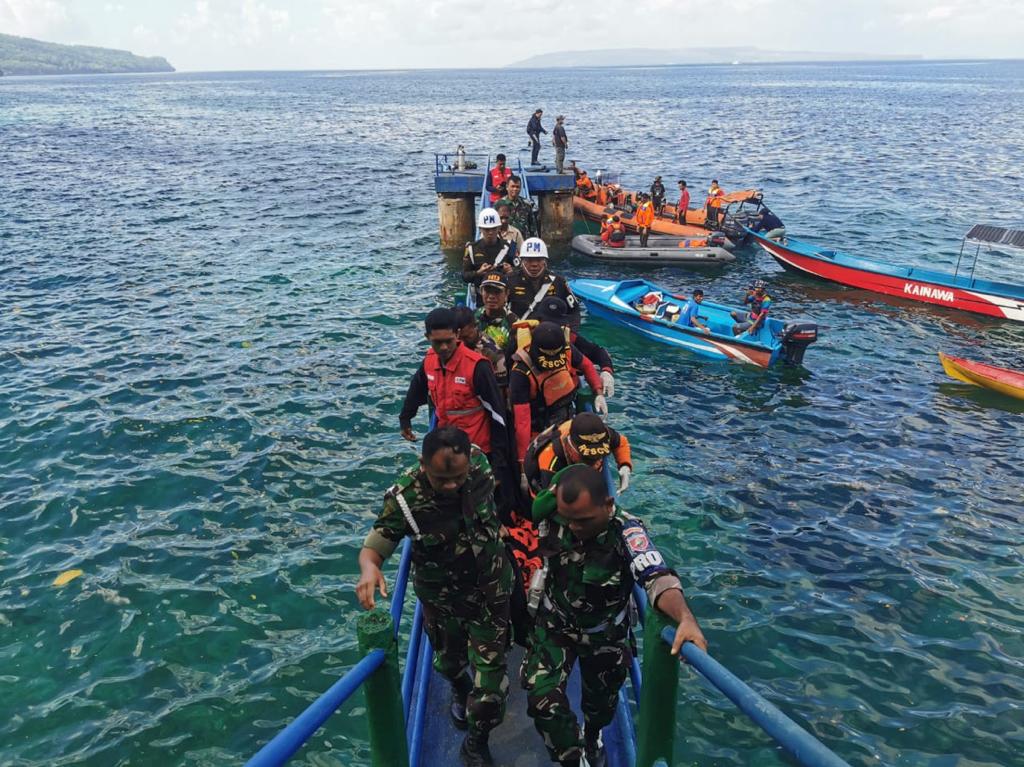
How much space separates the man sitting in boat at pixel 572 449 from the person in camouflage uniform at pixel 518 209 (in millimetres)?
14192

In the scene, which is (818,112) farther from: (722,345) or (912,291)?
(722,345)

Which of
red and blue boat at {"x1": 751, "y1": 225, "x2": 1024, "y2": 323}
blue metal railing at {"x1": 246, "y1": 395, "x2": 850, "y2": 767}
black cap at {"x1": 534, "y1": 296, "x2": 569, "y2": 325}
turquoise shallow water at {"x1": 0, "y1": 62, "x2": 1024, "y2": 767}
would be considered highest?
blue metal railing at {"x1": 246, "y1": 395, "x2": 850, "y2": 767}

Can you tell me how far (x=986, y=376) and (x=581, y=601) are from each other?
1555 cm

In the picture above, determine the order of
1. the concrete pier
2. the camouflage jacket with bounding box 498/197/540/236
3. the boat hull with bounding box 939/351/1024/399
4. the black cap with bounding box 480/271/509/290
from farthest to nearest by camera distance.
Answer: the concrete pier
the camouflage jacket with bounding box 498/197/540/236
the boat hull with bounding box 939/351/1024/399
the black cap with bounding box 480/271/509/290

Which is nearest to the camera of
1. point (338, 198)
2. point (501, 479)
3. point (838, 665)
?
point (501, 479)

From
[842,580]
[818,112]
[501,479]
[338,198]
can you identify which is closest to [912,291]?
[842,580]

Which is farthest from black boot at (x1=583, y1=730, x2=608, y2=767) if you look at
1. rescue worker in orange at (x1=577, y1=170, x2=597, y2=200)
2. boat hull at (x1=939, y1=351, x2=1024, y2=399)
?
rescue worker in orange at (x1=577, y1=170, x2=597, y2=200)

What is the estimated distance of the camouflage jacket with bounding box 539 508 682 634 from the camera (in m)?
3.90

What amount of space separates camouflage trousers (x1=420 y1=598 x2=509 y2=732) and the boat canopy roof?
20403 millimetres

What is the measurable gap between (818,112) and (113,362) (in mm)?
99085

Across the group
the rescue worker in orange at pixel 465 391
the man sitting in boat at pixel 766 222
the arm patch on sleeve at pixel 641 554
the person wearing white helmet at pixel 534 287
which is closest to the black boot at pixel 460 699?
the arm patch on sleeve at pixel 641 554

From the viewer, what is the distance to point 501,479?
21.0ft

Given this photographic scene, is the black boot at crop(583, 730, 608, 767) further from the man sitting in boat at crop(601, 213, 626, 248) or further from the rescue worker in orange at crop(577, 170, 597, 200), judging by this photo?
the rescue worker in orange at crop(577, 170, 597, 200)

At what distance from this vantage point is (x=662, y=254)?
2491cm
